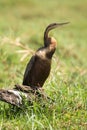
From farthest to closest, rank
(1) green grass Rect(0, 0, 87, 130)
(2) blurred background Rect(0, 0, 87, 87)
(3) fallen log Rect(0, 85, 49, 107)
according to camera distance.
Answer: (2) blurred background Rect(0, 0, 87, 87) < (3) fallen log Rect(0, 85, 49, 107) < (1) green grass Rect(0, 0, 87, 130)

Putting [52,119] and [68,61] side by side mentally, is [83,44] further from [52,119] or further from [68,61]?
[52,119]

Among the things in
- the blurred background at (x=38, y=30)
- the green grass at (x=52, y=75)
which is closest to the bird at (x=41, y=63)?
the green grass at (x=52, y=75)

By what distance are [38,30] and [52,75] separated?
27.1ft

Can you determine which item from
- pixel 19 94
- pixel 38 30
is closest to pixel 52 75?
pixel 19 94

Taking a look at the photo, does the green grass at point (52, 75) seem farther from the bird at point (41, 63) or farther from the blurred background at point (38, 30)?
the bird at point (41, 63)

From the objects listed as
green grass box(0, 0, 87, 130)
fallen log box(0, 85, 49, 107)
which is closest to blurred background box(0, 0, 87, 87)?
green grass box(0, 0, 87, 130)

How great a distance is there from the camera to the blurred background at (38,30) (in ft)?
34.1

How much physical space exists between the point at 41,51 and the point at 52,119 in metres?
0.69

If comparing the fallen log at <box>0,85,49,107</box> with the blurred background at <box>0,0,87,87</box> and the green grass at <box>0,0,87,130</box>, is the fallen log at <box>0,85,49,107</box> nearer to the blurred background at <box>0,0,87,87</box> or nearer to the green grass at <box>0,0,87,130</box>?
the green grass at <box>0,0,87,130</box>

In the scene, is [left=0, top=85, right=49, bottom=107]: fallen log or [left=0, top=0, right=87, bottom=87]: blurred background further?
[left=0, top=0, right=87, bottom=87]: blurred background

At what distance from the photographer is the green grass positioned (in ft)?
18.2

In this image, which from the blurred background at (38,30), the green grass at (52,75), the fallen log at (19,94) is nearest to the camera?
the green grass at (52,75)

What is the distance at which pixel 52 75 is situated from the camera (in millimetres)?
7145

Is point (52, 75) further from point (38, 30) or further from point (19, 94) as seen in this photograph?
point (38, 30)
